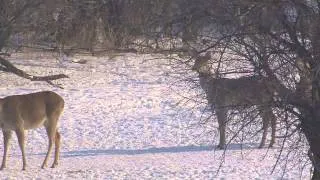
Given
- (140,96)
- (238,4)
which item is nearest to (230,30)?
(238,4)

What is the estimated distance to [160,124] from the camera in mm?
17922

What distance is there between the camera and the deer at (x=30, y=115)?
13555 millimetres

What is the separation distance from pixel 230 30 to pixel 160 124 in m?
10.8

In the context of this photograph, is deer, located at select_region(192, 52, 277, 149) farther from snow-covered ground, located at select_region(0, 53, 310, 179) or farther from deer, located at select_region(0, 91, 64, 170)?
deer, located at select_region(0, 91, 64, 170)

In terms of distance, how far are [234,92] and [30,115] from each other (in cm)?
650

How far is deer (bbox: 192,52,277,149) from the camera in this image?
24.7 feet

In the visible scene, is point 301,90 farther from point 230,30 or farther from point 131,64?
point 131,64

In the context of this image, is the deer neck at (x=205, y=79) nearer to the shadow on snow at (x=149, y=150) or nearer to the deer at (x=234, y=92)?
the deer at (x=234, y=92)

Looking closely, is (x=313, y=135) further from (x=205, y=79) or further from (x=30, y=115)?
(x=30, y=115)

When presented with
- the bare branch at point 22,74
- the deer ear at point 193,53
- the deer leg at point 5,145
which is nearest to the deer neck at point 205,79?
the deer ear at point 193,53

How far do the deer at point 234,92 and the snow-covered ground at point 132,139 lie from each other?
363 millimetres

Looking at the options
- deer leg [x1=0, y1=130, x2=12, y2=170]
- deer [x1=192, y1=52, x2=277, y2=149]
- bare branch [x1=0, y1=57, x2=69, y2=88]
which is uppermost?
bare branch [x1=0, y1=57, x2=69, y2=88]

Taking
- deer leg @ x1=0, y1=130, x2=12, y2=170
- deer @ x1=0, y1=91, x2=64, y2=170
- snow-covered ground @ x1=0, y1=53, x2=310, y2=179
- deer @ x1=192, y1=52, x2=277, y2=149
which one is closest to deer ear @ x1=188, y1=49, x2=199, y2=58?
deer @ x1=192, y1=52, x2=277, y2=149

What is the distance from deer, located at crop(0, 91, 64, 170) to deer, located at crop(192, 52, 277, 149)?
217 inches
